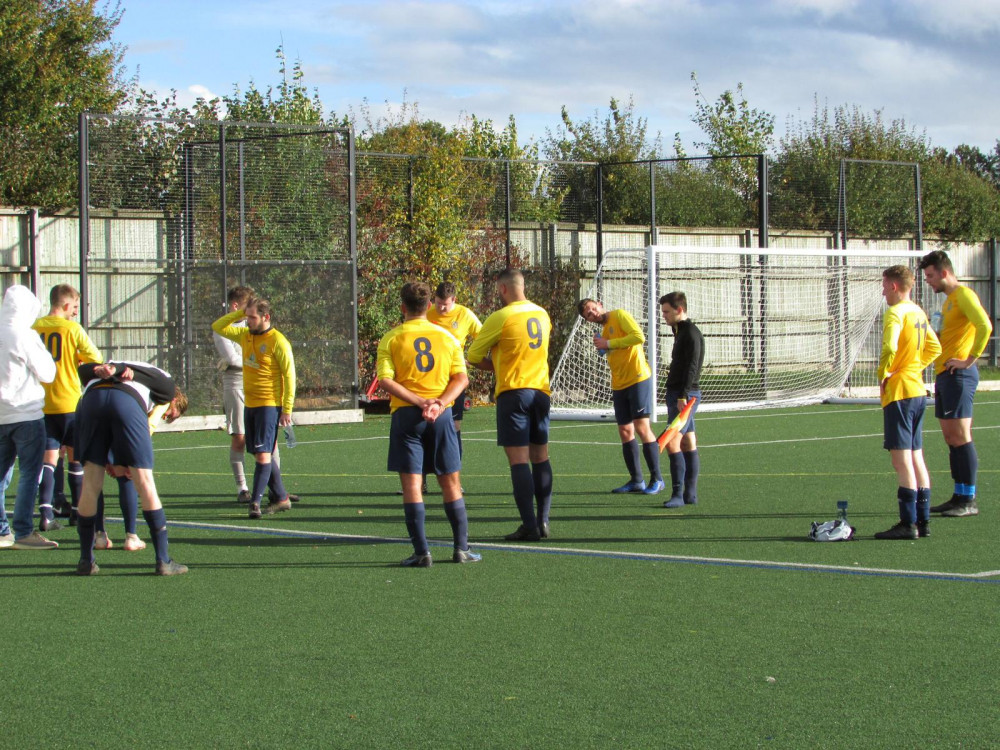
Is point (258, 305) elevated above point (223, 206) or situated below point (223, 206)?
below

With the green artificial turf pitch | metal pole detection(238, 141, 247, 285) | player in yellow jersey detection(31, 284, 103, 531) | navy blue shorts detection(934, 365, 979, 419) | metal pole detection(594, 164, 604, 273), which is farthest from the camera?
metal pole detection(594, 164, 604, 273)

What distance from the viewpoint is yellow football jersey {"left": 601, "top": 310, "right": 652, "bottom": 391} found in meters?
11.7

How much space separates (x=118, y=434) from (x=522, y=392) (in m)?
2.93

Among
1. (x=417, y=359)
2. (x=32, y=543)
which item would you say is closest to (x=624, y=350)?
(x=417, y=359)

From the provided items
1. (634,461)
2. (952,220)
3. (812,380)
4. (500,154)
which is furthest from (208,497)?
(952,220)

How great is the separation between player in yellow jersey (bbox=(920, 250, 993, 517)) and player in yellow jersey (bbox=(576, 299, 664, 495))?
8.18ft

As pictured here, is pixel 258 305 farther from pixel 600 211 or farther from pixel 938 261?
pixel 600 211

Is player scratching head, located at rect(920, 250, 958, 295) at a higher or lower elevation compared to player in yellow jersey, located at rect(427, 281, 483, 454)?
higher

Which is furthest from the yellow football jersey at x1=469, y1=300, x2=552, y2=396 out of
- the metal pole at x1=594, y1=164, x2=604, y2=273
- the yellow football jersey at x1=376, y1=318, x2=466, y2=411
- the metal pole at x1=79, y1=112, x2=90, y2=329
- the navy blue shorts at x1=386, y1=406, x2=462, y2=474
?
the metal pole at x1=594, y1=164, x2=604, y2=273

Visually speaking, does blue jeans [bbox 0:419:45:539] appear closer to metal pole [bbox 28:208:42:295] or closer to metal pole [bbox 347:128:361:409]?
metal pole [bbox 28:208:42:295]

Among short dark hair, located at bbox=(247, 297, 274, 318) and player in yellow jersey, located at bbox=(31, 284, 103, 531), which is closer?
player in yellow jersey, located at bbox=(31, 284, 103, 531)

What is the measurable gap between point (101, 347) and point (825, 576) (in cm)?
1417

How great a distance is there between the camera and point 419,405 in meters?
8.17

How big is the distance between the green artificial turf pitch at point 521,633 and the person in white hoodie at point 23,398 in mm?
326
